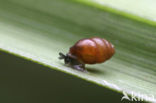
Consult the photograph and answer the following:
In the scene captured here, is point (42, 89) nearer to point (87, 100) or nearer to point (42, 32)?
point (87, 100)

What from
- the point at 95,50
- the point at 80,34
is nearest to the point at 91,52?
the point at 95,50

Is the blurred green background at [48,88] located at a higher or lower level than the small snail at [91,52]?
lower

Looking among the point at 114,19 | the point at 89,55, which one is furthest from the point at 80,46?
the point at 114,19

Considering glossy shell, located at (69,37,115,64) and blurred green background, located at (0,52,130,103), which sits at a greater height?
glossy shell, located at (69,37,115,64)

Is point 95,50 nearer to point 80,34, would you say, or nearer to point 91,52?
point 91,52

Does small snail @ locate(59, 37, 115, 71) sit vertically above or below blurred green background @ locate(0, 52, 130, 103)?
above

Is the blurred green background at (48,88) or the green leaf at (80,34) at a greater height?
the green leaf at (80,34)
